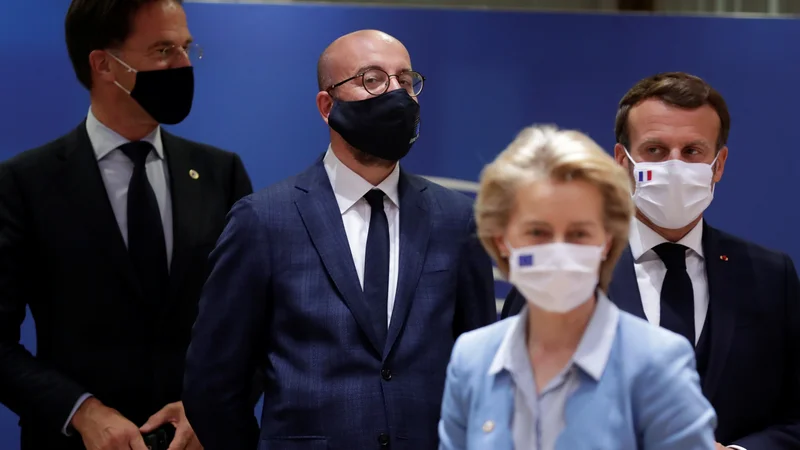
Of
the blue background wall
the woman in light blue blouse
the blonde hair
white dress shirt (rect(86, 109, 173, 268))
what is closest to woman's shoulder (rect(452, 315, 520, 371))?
the woman in light blue blouse

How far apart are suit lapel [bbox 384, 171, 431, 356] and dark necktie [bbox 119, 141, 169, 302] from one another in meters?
0.82

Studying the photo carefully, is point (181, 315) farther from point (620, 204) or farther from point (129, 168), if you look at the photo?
point (620, 204)

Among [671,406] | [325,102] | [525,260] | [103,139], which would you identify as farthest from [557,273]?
[103,139]

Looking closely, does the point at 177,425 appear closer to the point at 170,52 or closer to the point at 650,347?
the point at 170,52

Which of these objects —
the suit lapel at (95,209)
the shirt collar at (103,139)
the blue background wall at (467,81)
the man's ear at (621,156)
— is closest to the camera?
the man's ear at (621,156)

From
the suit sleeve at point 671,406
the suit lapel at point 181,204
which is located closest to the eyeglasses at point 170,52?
the suit lapel at point 181,204

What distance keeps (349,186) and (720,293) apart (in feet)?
3.19

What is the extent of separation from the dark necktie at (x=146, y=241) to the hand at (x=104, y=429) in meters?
0.36

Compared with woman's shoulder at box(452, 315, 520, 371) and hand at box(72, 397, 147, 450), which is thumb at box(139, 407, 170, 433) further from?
woman's shoulder at box(452, 315, 520, 371)

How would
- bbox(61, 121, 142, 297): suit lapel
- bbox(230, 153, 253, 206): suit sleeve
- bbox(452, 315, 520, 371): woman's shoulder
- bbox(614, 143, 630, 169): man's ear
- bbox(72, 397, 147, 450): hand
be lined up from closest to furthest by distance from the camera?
1. bbox(452, 315, 520, 371): woman's shoulder
2. bbox(614, 143, 630, 169): man's ear
3. bbox(72, 397, 147, 450): hand
4. bbox(61, 121, 142, 297): suit lapel
5. bbox(230, 153, 253, 206): suit sleeve

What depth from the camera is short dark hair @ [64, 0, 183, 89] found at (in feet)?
10.5

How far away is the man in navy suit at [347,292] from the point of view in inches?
98.3

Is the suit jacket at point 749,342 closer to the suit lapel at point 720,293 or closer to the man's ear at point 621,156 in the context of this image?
the suit lapel at point 720,293

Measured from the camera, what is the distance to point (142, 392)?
309cm
